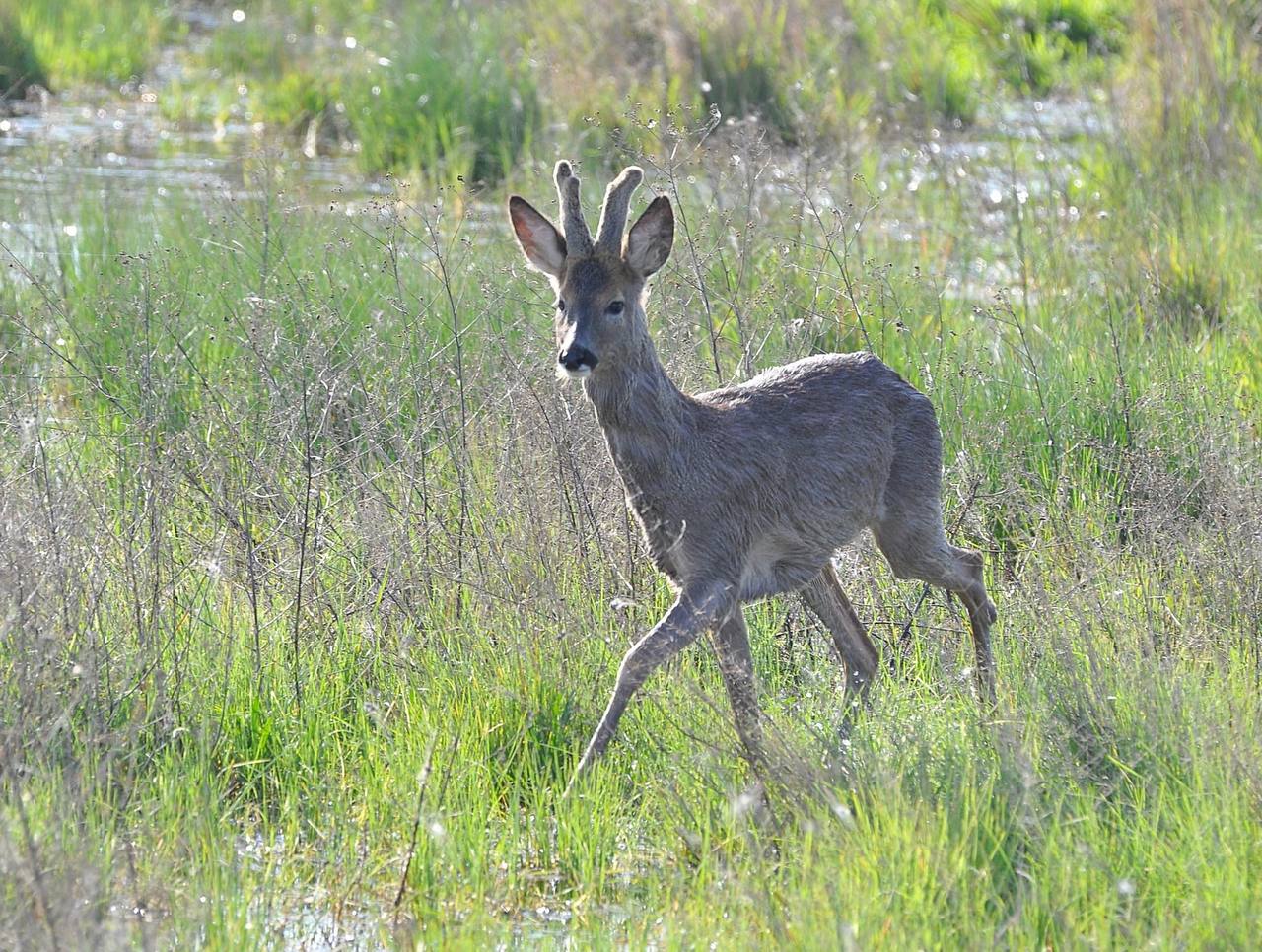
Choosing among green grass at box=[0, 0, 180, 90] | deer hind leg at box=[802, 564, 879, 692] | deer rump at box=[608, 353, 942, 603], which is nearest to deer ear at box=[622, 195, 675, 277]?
deer rump at box=[608, 353, 942, 603]

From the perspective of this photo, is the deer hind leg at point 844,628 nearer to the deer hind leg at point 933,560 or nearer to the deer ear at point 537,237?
the deer hind leg at point 933,560

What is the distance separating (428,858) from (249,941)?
600 mm

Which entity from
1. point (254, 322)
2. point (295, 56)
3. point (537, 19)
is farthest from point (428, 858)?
point (295, 56)

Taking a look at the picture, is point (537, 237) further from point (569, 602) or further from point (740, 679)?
point (740, 679)

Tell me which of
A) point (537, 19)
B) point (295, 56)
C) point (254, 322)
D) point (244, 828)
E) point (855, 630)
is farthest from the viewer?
point (295, 56)

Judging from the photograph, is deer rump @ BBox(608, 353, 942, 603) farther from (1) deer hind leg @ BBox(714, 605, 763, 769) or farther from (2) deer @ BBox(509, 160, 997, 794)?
(1) deer hind leg @ BBox(714, 605, 763, 769)

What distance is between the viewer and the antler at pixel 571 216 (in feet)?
18.6

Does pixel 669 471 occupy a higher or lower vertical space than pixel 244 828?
higher

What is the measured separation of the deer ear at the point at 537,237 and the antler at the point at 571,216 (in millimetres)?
52

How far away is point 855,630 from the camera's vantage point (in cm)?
620

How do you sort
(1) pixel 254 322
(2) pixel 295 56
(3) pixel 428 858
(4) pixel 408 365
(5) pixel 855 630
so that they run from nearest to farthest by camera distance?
(3) pixel 428 858
(5) pixel 855 630
(1) pixel 254 322
(4) pixel 408 365
(2) pixel 295 56

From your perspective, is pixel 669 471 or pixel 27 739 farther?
pixel 669 471

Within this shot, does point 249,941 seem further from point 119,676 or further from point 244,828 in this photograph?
point 119,676

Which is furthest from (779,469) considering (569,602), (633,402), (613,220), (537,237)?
(537,237)
